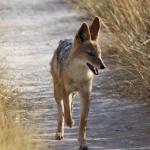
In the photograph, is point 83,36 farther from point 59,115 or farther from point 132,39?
point 132,39

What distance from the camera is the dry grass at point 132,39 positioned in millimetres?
11617

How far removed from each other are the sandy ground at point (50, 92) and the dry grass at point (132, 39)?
0.42m

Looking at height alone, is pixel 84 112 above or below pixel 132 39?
above

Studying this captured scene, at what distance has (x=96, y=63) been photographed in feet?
31.6

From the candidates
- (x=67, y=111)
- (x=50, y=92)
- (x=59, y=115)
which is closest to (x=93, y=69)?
(x=67, y=111)

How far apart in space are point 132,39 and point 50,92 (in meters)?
1.64

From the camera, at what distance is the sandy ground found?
10.1 m

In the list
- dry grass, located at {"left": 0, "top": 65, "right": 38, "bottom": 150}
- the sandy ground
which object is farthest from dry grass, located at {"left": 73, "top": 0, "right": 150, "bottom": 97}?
dry grass, located at {"left": 0, "top": 65, "right": 38, "bottom": 150}

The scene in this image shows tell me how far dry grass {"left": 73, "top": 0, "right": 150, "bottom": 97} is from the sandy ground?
42cm

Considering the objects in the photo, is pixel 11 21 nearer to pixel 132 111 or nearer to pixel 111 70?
pixel 111 70

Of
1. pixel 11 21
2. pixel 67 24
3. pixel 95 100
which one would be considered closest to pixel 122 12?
pixel 95 100

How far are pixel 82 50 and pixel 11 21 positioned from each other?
1202 centimetres

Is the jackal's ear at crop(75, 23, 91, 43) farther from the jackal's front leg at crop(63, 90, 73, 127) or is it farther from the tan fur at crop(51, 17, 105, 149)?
the jackal's front leg at crop(63, 90, 73, 127)

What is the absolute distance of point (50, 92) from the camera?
12953 millimetres
